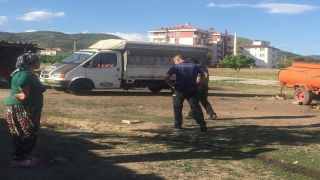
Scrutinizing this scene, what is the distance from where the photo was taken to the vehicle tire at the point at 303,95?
17.0 meters

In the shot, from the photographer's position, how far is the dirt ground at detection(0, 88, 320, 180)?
594 centimetres

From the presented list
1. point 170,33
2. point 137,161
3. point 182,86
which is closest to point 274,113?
point 182,86

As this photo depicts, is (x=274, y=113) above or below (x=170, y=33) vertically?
below

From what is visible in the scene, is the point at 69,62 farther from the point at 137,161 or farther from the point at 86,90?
the point at 137,161

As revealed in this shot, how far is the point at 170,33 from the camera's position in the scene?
116938 mm

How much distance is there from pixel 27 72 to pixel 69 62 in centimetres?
1239

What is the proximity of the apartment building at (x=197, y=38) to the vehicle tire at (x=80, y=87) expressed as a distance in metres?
92.6

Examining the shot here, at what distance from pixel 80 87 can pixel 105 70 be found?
4.13ft

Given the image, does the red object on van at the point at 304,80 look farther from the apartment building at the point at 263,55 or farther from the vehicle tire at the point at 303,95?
the apartment building at the point at 263,55

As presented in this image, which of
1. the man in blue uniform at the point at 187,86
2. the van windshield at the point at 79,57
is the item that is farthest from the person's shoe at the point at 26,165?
the van windshield at the point at 79,57

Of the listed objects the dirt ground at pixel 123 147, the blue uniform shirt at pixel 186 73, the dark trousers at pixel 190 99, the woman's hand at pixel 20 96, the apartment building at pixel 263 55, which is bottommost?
the dirt ground at pixel 123 147

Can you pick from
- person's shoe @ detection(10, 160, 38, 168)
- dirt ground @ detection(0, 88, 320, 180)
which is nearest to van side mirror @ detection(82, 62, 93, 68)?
dirt ground @ detection(0, 88, 320, 180)

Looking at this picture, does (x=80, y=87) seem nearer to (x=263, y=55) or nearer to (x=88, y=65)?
(x=88, y=65)

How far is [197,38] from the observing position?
11294 centimetres
